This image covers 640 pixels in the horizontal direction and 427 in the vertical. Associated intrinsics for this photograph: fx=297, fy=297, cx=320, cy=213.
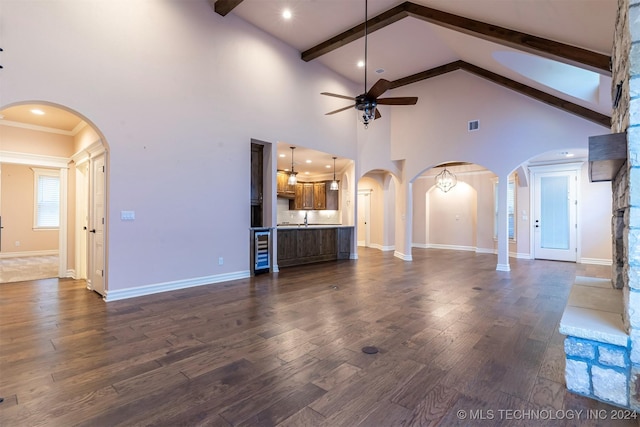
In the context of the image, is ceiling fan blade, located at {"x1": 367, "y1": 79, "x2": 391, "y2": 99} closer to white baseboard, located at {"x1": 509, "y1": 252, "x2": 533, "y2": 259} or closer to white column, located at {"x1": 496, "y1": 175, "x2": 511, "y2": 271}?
white column, located at {"x1": 496, "y1": 175, "x2": 511, "y2": 271}

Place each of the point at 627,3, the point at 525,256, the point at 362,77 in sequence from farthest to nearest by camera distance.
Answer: the point at 525,256, the point at 362,77, the point at 627,3

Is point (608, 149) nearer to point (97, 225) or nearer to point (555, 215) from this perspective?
point (97, 225)

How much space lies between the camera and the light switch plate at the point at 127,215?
4.15 metres

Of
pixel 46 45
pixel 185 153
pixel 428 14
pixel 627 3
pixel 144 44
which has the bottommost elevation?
pixel 185 153

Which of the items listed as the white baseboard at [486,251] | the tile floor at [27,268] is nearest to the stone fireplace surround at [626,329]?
the tile floor at [27,268]

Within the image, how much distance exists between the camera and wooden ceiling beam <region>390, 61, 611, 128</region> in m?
5.51

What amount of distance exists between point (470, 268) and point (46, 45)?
8.14 metres

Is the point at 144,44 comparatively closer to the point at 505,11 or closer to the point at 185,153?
the point at 185,153

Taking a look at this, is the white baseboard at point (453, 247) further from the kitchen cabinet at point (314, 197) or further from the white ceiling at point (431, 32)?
the kitchen cabinet at point (314, 197)

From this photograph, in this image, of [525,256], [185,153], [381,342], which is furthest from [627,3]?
[525,256]

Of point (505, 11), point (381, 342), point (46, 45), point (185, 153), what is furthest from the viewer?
point (185, 153)

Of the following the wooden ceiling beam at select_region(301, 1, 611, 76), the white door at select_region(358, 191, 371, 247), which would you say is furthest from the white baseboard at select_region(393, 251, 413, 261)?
the wooden ceiling beam at select_region(301, 1, 611, 76)

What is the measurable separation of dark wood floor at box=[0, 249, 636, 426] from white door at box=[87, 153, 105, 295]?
0.30 m

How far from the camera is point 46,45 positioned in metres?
3.49
